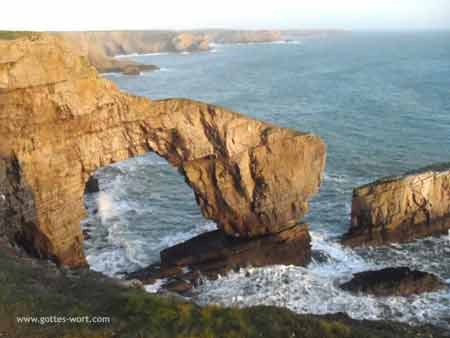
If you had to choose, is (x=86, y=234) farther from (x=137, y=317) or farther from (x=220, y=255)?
(x=137, y=317)

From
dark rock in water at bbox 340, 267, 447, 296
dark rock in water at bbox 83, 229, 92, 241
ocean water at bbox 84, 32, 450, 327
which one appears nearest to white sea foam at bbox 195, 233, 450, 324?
ocean water at bbox 84, 32, 450, 327

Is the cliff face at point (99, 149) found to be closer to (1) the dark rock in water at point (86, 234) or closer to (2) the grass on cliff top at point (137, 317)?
(2) the grass on cliff top at point (137, 317)

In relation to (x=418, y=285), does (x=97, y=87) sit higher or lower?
higher

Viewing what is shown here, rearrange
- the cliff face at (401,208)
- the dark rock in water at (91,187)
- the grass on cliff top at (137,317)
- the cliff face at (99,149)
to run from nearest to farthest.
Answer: the grass on cliff top at (137,317) < the cliff face at (99,149) < the cliff face at (401,208) < the dark rock in water at (91,187)

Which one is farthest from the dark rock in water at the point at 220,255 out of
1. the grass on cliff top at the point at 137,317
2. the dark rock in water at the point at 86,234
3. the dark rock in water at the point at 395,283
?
the grass on cliff top at the point at 137,317

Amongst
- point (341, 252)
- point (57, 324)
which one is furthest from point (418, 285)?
point (57, 324)

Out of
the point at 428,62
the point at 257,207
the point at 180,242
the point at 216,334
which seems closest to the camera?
the point at 216,334

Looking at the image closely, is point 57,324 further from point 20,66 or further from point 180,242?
point 180,242
